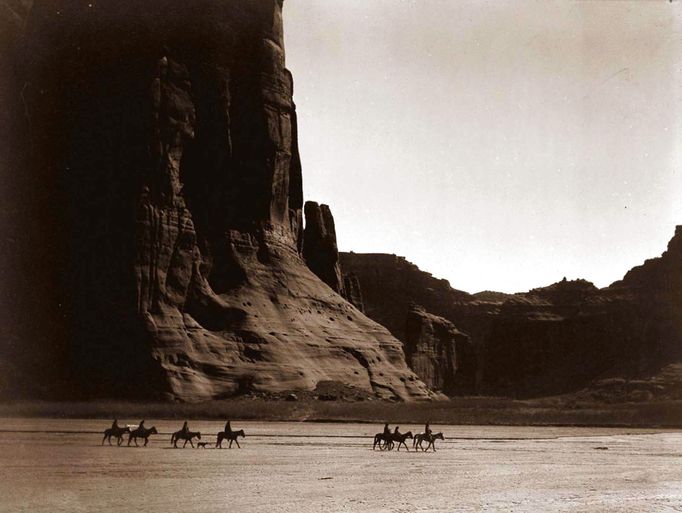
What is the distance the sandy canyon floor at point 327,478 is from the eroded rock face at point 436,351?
445ft

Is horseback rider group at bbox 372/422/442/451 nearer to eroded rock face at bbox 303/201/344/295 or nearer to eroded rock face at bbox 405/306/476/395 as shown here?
eroded rock face at bbox 303/201/344/295

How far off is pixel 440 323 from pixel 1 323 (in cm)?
12234

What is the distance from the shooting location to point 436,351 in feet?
594

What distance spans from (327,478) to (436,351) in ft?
529

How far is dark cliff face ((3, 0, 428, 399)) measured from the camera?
71875 mm

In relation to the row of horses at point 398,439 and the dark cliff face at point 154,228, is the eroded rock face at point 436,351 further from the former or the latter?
the row of horses at point 398,439

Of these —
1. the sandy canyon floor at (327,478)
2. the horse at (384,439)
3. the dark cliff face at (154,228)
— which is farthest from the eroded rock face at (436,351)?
the sandy canyon floor at (327,478)

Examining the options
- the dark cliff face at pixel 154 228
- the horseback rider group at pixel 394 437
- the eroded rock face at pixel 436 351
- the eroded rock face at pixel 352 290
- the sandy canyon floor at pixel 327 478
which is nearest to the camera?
the sandy canyon floor at pixel 327 478

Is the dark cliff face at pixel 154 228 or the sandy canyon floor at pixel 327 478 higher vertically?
the dark cliff face at pixel 154 228

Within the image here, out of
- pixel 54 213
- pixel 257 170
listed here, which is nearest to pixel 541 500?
pixel 54 213

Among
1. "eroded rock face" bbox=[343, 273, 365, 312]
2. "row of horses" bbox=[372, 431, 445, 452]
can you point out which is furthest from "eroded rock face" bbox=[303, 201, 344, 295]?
"row of horses" bbox=[372, 431, 445, 452]

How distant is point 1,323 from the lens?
75062mm

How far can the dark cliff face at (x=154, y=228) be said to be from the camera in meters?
71.9

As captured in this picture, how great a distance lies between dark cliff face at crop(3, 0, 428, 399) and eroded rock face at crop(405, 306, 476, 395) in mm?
84824
